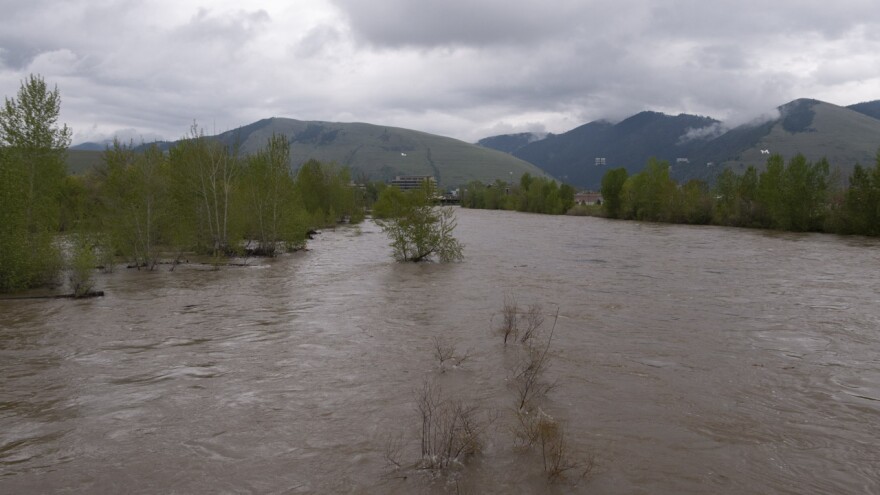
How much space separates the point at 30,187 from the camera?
22469 millimetres

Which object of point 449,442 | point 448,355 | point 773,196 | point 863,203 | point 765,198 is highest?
point 773,196

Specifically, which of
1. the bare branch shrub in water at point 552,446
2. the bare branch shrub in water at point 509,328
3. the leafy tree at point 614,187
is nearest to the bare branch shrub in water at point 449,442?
the bare branch shrub in water at point 552,446

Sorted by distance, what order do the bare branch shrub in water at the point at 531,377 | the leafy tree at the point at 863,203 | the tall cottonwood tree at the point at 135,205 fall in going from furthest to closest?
the leafy tree at the point at 863,203, the tall cottonwood tree at the point at 135,205, the bare branch shrub in water at the point at 531,377

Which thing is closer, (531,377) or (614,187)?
(531,377)

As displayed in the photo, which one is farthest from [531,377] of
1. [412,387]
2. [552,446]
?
[552,446]

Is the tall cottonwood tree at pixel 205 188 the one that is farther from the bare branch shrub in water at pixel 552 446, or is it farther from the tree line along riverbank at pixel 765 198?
the tree line along riverbank at pixel 765 198

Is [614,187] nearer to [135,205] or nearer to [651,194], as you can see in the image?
[651,194]

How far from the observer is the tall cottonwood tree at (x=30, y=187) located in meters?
19.3

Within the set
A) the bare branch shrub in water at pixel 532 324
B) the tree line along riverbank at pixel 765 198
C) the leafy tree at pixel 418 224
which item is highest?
the tree line along riverbank at pixel 765 198

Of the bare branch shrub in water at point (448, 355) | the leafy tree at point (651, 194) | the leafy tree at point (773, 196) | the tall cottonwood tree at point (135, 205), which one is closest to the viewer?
the bare branch shrub in water at point (448, 355)

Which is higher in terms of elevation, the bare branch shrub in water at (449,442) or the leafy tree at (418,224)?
the leafy tree at (418,224)

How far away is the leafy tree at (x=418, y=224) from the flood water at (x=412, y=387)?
936 centimetres

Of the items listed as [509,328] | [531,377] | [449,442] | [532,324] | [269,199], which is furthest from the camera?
[269,199]

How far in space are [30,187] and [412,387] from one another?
21510 millimetres
